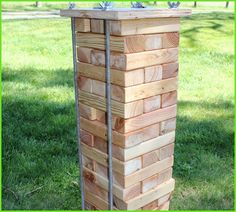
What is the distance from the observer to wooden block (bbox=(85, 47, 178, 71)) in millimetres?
2064

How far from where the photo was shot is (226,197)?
3.13m

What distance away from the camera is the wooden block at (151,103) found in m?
2.27

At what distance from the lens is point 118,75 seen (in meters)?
2.11

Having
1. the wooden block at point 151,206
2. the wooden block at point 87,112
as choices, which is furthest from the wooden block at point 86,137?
the wooden block at point 151,206

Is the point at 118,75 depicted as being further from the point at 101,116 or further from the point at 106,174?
the point at 106,174

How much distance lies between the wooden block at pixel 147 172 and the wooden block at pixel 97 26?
0.92m

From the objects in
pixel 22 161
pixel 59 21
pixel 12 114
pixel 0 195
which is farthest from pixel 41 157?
Answer: pixel 59 21

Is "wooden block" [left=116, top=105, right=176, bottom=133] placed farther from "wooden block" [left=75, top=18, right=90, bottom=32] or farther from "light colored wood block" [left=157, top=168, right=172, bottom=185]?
"wooden block" [left=75, top=18, right=90, bottom=32]

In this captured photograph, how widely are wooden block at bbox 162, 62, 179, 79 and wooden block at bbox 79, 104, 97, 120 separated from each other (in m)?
0.51

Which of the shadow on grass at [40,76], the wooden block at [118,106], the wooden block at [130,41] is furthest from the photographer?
the shadow on grass at [40,76]

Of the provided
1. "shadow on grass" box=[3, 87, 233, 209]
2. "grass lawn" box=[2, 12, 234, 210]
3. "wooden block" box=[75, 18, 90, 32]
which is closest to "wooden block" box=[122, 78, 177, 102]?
"wooden block" box=[75, 18, 90, 32]

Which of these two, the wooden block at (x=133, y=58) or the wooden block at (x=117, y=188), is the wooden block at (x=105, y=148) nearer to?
the wooden block at (x=117, y=188)

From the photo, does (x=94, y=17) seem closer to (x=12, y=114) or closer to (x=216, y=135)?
(x=216, y=135)

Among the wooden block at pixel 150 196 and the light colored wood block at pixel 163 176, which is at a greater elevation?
the light colored wood block at pixel 163 176
